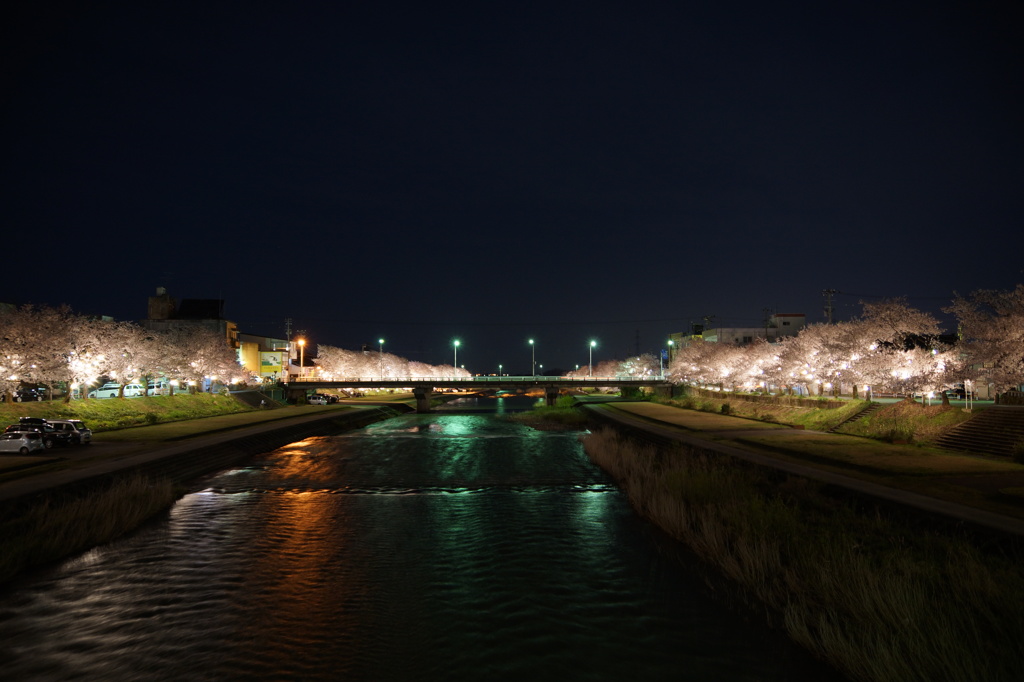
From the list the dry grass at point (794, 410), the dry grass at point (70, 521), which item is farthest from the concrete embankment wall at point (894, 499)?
the dry grass at point (70, 521)

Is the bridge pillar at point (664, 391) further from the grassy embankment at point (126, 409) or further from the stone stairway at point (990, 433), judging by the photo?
the stone stairway at point (990, 433)

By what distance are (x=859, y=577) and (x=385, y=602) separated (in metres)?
9.62

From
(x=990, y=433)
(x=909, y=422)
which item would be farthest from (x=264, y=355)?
(x=990, y=433)

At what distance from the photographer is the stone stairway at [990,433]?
27891 mm

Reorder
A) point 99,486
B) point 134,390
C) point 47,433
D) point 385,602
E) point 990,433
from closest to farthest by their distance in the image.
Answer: point 385,602 < point 99,486 < point 990,433 < point 47,433 < point 134,390

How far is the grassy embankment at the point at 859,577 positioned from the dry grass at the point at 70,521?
1746 cm

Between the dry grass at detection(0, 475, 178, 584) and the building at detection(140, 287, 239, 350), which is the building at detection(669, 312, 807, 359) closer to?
the building at detection(140, 287, 239, 350)

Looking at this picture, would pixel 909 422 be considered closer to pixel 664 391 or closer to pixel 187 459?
pixel 187 459

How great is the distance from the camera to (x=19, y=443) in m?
30.7

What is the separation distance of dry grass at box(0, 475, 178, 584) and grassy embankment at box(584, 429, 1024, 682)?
17.5 metres

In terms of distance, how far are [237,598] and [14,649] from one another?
12.7ft

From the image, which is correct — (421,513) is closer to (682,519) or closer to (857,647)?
(682,519)

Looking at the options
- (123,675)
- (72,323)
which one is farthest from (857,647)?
(72,323)

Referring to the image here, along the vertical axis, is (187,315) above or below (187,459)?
above
